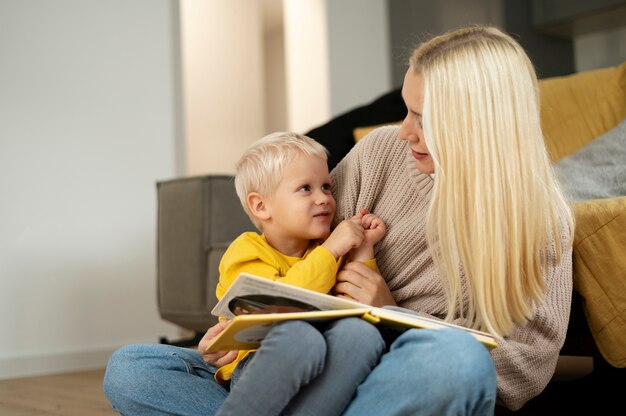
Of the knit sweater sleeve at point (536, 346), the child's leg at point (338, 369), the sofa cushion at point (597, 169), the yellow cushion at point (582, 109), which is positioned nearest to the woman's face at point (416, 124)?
the knit sweater sleeve at point (536, 346)

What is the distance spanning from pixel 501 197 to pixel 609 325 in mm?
389

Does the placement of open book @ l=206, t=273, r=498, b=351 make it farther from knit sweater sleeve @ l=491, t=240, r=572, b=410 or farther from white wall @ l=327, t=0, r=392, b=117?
white wall @ l=327, t=0, r=392, b=117

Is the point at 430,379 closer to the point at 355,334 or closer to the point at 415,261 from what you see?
the point at 355,334

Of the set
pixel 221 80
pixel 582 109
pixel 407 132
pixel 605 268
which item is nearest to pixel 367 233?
pixel 407 132

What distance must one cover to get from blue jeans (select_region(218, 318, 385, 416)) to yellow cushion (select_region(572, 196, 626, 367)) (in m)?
0.48

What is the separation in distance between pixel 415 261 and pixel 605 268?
0.32 m

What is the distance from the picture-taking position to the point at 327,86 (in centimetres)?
401

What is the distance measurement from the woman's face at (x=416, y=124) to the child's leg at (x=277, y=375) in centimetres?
40

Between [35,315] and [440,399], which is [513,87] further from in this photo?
[35,315]

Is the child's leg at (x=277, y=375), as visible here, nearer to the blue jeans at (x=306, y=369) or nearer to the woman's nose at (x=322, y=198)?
the blue jeans at (x=306, y=369)

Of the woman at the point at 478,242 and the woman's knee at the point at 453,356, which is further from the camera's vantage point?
the woman at the point at 478,242

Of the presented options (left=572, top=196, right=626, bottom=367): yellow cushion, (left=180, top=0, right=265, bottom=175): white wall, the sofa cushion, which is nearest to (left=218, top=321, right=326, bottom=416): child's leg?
(left=572, top=196, right=626, bottom=367): yellow cushion

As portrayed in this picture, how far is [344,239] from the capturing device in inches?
50.4

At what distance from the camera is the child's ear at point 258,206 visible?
1393 millimetres
